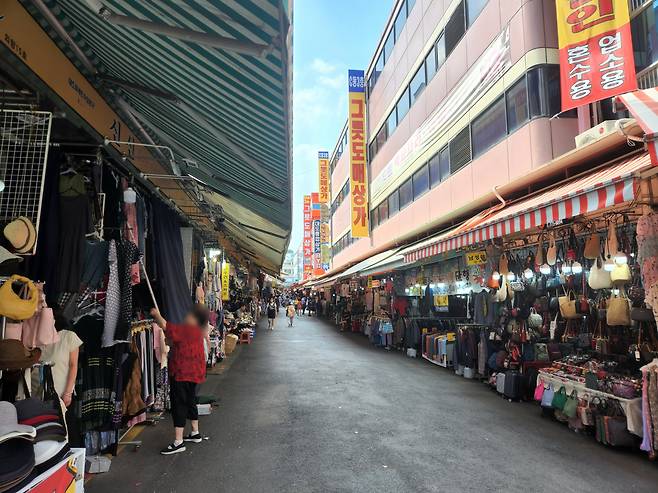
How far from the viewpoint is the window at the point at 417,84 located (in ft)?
54.0

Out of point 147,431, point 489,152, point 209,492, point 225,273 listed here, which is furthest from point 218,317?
point 489,152

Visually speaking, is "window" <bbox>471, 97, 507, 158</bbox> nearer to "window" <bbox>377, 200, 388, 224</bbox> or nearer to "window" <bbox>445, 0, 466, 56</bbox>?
"window" <bbox>445, 0, 466, 56</bbox>

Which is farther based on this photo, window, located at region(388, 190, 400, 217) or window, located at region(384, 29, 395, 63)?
window, located at region(384, 29, 395, 63)

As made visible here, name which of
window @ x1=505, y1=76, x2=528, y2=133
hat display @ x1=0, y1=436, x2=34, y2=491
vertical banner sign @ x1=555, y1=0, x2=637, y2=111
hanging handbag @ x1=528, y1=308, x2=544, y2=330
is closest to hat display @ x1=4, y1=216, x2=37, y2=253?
hat display @ x1=0, y1=436, x2=34, y2=491

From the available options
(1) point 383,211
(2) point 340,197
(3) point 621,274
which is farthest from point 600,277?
(2) point 340,197

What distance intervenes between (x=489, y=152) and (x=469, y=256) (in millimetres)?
3854

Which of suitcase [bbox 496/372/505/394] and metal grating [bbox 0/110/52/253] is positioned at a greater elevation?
metal grating [bbox 0/110/52/253]

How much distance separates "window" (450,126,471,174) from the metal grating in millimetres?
11688

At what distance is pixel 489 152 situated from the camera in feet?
38.1

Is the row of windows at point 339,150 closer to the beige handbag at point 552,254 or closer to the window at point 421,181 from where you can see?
the window at point 421,181

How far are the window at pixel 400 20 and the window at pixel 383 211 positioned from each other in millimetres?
7836

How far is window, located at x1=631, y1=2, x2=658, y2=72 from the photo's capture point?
8.26 metres

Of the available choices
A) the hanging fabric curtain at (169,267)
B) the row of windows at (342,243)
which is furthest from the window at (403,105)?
the hanging fabric curtain at (169,267)

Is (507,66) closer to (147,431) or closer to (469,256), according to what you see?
(469,256)
